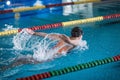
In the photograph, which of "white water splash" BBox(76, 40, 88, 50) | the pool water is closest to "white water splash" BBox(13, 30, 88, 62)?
"white water splash" BBox(76, 40, 88, 50)

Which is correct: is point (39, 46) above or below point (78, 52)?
above

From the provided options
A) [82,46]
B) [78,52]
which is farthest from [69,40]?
[82,46]

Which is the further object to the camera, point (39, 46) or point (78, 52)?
point (39, 46)

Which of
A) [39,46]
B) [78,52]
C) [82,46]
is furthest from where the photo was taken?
[82,46]

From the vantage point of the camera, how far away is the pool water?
4.15 m

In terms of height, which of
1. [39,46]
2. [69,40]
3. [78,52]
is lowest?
[78,52]

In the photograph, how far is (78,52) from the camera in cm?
518

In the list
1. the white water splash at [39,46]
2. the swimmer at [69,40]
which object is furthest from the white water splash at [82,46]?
the swimmer at [69,40]

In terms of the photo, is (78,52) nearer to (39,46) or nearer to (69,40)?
(69,40)

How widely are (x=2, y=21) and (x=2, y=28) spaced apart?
1.12m

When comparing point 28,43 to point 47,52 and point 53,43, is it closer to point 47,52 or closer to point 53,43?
point 53,43

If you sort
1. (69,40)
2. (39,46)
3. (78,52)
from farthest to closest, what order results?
(39,46) → (78,52) → (69,40)

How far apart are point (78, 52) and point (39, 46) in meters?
0.76

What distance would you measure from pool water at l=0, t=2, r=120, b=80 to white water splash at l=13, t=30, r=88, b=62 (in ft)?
0.33
